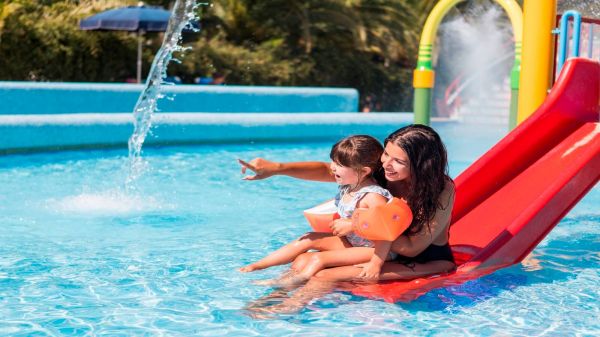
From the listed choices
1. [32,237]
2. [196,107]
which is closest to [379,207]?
[32,237]

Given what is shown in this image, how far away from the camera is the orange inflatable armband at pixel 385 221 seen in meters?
3.09

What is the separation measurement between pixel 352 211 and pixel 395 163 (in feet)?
0.85

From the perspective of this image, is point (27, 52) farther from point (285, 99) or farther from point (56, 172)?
point (56, 172)

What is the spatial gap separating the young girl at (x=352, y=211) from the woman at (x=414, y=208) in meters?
0.03

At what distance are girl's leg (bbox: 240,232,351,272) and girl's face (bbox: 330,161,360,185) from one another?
264 mm

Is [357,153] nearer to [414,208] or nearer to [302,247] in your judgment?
[414,208]

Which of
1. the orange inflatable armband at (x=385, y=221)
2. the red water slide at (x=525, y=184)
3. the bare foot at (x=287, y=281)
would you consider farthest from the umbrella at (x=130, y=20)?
the orange inflatable armband at (x=385, y=221)

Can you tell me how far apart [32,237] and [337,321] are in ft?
7.41

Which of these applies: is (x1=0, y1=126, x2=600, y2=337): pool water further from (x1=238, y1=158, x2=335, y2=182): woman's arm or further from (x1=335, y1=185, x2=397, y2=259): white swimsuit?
(x1=238, y1=158, x2=335, y2=182): woman's arm

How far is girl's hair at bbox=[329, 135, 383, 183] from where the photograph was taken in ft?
11.0

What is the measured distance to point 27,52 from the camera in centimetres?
1328

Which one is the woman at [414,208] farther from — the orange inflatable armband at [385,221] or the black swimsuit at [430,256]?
the orange inflatable armband at [385,221]

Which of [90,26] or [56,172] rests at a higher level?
[90,26]

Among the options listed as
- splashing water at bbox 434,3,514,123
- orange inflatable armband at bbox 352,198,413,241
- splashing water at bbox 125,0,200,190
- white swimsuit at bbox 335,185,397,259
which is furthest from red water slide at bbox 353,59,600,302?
splashing water at bbox 434,3,514,123
